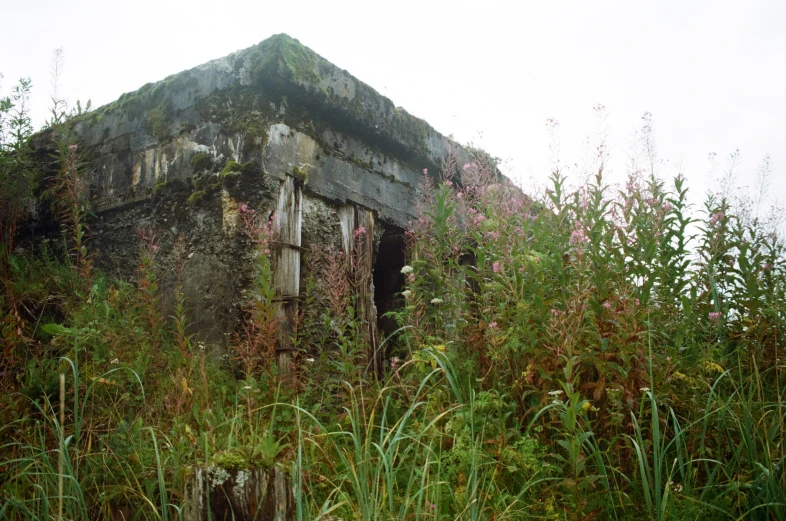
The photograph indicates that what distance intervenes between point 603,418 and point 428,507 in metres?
0.93

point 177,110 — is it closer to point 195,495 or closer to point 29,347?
point 29,347

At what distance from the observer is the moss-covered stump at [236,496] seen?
189 cm

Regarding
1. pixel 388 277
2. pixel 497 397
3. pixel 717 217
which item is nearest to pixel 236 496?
pixel 497 397

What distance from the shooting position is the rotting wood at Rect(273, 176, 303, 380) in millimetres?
4250

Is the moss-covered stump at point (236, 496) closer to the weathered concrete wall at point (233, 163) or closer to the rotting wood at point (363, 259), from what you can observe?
the weathered concrete wall at point (233, 163)

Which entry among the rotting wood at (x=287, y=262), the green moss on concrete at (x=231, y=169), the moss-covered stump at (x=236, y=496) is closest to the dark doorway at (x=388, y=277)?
the rotting wood at (x=287, y=262)

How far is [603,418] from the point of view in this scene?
2766mm

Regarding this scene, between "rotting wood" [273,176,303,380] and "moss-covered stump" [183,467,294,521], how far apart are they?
2.19 m

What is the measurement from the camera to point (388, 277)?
6352 mm

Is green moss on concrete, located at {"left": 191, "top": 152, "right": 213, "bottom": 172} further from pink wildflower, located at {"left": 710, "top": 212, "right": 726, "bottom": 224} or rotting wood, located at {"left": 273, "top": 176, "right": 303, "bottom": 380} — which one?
pink wildflower, located at {"left": 710, "top": 212, "right": 726, "bottom": 224}

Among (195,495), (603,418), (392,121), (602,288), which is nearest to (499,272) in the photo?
(602,288)

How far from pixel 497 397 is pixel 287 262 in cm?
212

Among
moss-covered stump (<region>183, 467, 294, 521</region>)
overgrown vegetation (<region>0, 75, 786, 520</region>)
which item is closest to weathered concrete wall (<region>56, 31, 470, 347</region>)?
overgrown vegetation (<region>0, 75, 786, 520</region>)

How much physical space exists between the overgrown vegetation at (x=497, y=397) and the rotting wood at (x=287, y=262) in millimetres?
110
